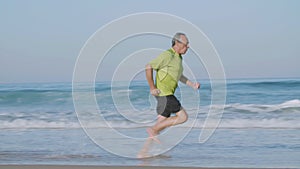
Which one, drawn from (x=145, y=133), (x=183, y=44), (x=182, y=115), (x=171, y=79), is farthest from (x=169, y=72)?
(x=145, y=133)

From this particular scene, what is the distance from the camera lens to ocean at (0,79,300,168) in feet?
23.5

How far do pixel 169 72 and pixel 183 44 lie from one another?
35 centimetres

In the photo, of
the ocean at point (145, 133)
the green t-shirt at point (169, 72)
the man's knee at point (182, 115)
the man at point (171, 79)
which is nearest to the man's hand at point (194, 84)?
the man at point (171, 79)

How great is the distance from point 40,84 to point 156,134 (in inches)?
697

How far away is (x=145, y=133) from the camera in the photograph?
34.5ft

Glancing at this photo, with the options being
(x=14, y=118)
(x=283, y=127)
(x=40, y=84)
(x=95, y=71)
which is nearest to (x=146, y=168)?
(x=95, y=71)

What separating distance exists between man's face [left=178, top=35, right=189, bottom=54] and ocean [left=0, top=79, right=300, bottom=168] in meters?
0.77

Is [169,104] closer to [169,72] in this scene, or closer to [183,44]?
[169,72]

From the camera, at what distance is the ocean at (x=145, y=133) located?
7.16 m

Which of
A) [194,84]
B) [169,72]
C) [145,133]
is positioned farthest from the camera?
[145,133]

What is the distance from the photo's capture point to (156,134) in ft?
22.3

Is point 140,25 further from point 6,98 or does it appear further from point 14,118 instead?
point 6,98

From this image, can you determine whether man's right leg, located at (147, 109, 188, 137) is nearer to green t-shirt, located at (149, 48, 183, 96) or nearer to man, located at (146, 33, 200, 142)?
man, located at (146, 33, 200, 142)

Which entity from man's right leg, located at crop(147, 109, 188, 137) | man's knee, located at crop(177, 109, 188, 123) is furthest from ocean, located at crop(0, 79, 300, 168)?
man's knee, located at crop(177, 109, 188, 123)
